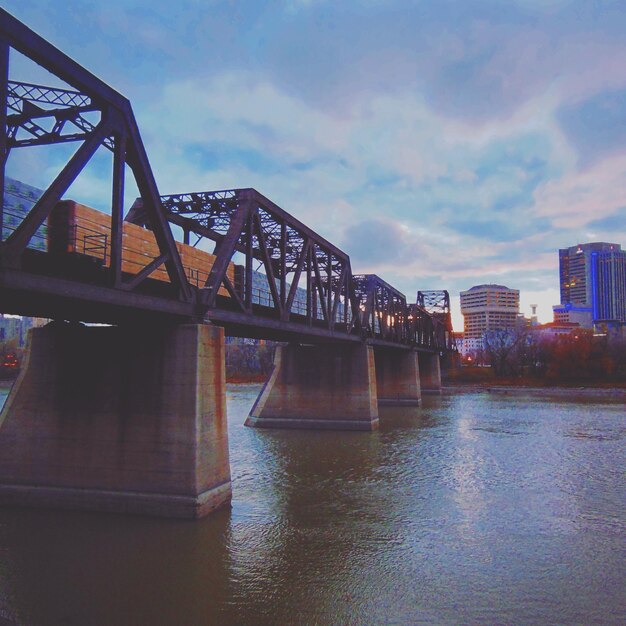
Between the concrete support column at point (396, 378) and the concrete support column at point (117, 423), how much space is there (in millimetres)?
56741

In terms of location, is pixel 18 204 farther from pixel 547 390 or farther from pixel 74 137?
pixel 547 390

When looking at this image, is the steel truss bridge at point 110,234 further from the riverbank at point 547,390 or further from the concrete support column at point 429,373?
the riverbank at point 547,390

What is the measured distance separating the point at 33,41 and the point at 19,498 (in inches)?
641

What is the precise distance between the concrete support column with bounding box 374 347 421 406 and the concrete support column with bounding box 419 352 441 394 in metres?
30.4

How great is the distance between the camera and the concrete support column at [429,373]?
109188 mm

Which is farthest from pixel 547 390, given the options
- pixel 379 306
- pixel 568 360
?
pixel 379 306

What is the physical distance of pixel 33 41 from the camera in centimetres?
1385

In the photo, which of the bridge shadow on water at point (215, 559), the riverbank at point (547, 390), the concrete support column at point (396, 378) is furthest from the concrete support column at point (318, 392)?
the riverbank at point (547, 390)

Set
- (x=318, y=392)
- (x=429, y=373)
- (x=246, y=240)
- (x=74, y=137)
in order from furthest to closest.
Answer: (x=429, y=373), (x=318, y=392), (x=246, y=240), (x=74, y=137)

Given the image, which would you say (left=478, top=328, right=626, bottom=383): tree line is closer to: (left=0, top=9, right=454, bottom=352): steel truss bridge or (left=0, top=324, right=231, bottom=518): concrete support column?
(left=0, top=9, right=454, bottom=352): steel truss bridge

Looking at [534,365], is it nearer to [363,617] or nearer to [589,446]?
[589,446]

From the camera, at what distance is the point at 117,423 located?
20.9 meters

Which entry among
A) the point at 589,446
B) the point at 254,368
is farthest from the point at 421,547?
the point at 254,368

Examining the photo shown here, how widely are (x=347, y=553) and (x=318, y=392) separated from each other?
3137cm
